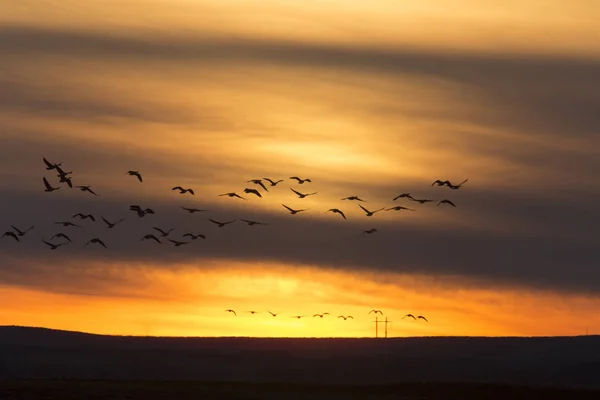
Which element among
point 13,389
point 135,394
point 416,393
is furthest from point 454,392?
point 13,389

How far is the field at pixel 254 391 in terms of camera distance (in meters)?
141

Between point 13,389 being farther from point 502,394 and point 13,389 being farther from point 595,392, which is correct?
point 595,392

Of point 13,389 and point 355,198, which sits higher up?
point 355,198

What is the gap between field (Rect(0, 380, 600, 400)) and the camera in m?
141

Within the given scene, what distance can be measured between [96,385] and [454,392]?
1495 inches

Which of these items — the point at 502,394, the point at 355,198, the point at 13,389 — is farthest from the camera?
the point at 502,394

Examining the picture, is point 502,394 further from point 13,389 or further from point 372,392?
point 13,389

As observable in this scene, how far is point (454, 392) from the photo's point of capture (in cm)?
15450

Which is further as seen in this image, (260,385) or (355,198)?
(260,385)

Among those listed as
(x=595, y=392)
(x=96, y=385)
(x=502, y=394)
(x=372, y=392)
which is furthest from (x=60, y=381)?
(x=595, y=392)

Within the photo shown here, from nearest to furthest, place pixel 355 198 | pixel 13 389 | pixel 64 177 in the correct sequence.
A: 1. pixel 64 177
2. pixel 355 198
3. pixel 13 389

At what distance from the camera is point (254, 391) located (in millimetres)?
153125

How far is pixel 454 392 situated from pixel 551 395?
11.1m

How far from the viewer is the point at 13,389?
464 feet
